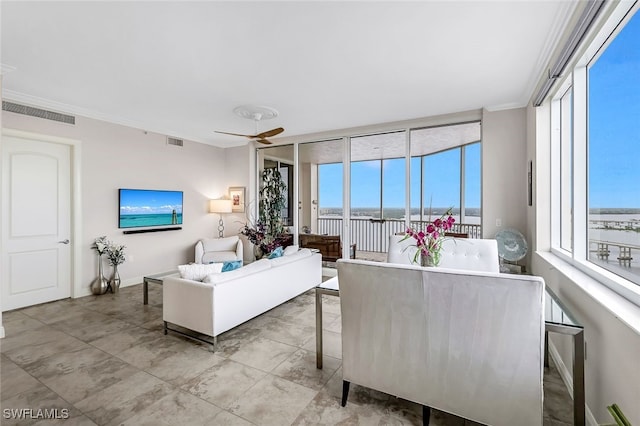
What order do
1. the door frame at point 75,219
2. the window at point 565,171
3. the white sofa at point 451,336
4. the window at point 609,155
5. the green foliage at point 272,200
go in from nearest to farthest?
1. the white sofa at point 451,336
2. the window at point 609,155
3. the window at point 565,171
4. the door frame at point 75,219
5. the green foliage at point 272,200

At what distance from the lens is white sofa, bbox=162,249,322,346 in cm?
261

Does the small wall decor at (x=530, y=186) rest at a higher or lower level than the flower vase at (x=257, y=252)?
higher

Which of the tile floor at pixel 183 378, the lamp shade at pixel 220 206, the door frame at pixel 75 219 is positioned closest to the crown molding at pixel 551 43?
the tile floor at pixel 183 378

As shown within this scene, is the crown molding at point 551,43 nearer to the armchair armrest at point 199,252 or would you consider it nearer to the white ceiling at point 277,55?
the white ceiling at point 277,55

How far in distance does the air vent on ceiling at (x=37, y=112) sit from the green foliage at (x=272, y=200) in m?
3.21

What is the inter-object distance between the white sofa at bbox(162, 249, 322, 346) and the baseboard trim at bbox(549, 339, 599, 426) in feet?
8.78

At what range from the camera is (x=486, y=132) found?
3971mm

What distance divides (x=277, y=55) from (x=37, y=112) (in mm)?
3491

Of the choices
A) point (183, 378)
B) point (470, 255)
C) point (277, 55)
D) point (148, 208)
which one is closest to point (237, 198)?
point (148, 208)

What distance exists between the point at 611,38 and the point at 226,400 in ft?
11.4

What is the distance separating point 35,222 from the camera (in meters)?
3.74

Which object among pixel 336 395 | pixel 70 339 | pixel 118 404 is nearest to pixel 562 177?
pixel 336 395

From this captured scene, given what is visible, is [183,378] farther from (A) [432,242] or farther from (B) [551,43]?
(B) [551,43]

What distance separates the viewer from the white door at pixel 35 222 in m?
3.53
